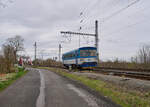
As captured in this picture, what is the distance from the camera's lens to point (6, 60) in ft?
81.1

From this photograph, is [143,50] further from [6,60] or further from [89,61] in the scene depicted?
[6,60]

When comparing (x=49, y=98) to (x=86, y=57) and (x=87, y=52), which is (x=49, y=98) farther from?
(x=87, y=52)

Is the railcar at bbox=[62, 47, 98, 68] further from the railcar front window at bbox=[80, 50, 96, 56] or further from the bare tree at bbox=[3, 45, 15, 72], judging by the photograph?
the bare tree at bbox=[3, 45, 15, 72]

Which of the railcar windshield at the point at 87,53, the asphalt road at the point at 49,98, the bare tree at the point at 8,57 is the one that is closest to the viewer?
the asphalt road at the point at 49,98

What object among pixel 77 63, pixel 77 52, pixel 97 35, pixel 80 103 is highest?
pixel 97 35

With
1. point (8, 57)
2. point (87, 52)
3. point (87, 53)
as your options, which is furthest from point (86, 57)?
point (8, 57)

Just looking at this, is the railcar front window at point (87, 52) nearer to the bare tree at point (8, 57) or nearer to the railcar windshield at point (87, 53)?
the railcar windshield at point (87, 53)

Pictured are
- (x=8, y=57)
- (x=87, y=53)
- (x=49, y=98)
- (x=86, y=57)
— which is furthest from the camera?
(x=8, y=57)

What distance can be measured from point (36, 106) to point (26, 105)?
0.44 meters

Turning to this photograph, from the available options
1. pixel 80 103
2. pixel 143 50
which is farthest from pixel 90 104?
pixel 143 50

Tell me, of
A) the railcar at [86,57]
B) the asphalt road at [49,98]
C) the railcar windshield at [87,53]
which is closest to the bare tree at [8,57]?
the railcar at [86,57]

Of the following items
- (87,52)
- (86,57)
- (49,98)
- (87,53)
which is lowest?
(49,98)

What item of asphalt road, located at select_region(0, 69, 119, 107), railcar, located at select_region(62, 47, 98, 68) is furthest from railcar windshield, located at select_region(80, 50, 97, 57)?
asphalt road, located at select_region(0, 69, 119, 107)

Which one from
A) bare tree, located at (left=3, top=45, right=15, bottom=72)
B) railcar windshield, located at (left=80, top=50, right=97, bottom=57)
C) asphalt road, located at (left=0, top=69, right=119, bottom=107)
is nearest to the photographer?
asphalt road, located at (left=0, top=69, right=119, bottom=107)
